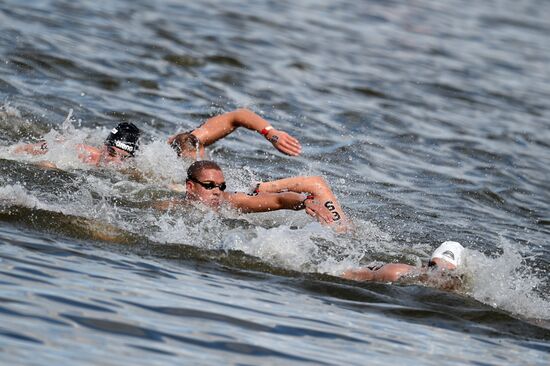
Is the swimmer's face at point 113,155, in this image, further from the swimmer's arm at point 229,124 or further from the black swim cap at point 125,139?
the swimmer's arm at point 229,124

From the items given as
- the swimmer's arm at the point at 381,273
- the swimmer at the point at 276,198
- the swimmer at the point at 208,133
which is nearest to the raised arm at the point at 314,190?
the swimmer at the point at 276,198

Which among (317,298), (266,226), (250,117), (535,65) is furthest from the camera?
(535,65)

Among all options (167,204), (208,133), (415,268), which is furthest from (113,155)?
(415,268)

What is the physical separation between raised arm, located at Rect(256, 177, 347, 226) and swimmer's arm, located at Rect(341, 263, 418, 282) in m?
1.66

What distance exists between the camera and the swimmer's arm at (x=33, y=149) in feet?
45.2

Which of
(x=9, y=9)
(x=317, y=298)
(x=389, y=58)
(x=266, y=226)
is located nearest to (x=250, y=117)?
(x=266, y=226)

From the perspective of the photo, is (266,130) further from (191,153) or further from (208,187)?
(191,153)

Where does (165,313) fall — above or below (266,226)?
above

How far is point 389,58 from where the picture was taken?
28156 millimetres

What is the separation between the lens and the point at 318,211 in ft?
40.8

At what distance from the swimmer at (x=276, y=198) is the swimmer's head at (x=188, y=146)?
1.75 meters

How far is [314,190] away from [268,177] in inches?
120

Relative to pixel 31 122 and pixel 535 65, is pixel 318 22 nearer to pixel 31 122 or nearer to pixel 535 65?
pixel 535 65

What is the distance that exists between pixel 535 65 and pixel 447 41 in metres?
2.81
